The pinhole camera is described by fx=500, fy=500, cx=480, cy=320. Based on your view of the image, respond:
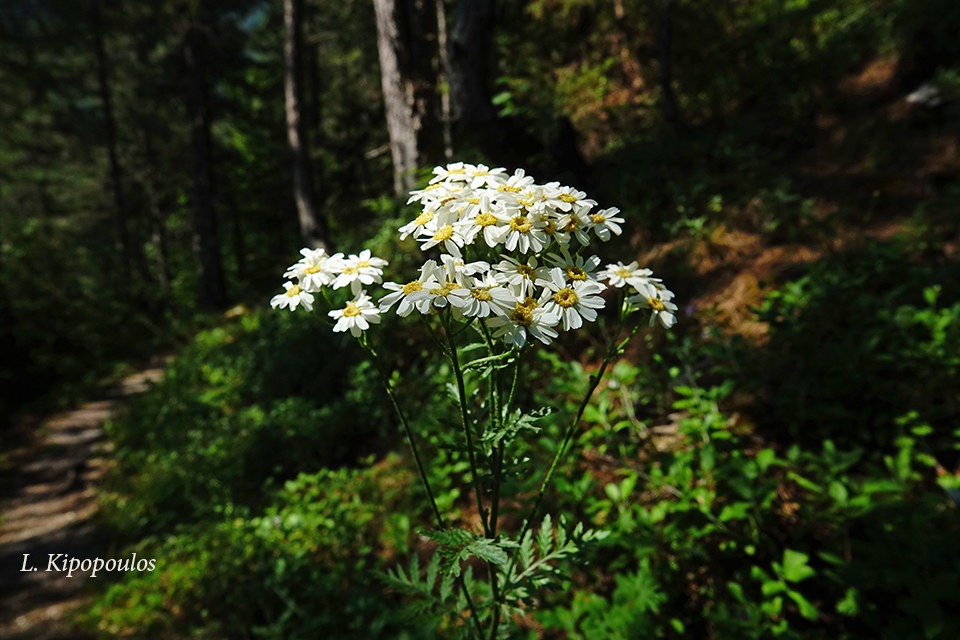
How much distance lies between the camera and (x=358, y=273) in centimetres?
122

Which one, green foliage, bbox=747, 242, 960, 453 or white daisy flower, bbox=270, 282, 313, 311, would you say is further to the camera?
green foliage, bbox=747, 242, 960, 453

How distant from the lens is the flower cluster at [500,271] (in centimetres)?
103

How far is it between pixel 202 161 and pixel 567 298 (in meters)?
13.2

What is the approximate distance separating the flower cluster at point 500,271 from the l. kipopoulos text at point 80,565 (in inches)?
162

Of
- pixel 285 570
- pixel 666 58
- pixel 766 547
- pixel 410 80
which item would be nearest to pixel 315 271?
pixel 766 547

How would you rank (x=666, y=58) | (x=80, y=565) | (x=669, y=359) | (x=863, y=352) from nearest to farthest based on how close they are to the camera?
(x=863, y=352) → (x=669, y=359) → (x=80, y=565) → (x=666, y=58)

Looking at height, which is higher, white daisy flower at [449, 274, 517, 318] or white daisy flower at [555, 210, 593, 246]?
white daisy flower at [555, 210, 593, 246]

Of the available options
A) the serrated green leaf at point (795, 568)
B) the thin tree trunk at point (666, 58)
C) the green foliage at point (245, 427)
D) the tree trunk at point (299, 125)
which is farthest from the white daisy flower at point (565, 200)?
the tree trunk at point (299, 125)

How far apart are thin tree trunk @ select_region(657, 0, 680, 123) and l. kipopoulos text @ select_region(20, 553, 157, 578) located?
716cm

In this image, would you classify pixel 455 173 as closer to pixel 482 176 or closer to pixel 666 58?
pixel 482 176

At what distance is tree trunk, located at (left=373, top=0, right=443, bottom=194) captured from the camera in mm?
5238

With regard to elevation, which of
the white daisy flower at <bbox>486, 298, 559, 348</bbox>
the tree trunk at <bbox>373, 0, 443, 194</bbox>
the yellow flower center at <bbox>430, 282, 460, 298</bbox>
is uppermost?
the tree trunk at <bbox>373, 0, 443, 194</bbox>

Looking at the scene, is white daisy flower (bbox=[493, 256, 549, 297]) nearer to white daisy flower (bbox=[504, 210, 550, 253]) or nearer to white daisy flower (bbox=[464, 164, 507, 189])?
white daisy flower (bbox=[504, 210, 550, 253])

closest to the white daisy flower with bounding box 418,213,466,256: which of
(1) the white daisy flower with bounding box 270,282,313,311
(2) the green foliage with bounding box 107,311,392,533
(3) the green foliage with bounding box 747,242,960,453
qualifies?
(1) the white daisy flower with bounding box 270,282,313,311
